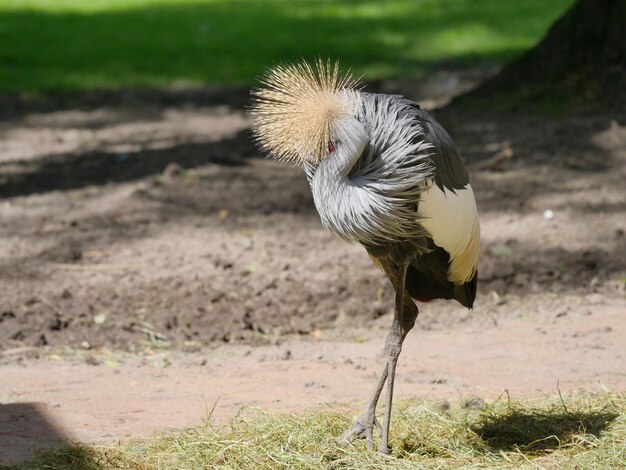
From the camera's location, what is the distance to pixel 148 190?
28.3ft

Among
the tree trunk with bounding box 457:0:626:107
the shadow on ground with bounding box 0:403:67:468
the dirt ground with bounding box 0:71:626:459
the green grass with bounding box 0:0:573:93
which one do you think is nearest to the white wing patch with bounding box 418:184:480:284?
the dirt ground with bounding box 0:71:626:459

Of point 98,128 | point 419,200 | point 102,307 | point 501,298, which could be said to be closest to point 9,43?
point 98,128

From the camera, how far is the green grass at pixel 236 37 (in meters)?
14.1

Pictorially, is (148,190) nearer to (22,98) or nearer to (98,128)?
(98,128)

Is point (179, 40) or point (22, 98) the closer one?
point (22, 98)

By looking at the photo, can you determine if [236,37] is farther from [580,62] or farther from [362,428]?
[362,428]

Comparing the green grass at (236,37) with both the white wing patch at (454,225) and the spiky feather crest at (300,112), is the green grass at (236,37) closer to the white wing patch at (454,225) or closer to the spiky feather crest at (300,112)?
the white wing patch at (454,225)

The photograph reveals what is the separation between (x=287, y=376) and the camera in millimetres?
5531

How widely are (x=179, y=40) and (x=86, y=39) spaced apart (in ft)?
4.72

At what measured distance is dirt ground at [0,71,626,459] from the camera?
17.7ft

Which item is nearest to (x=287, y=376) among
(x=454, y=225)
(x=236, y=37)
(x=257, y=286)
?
(x=257, y=286)

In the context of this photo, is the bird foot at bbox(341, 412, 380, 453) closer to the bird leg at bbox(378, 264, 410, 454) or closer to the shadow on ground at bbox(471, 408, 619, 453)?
the bird leg at bbox(378, 264, 410, 454)

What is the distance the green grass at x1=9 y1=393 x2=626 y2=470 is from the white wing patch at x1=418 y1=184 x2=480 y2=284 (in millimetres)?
698

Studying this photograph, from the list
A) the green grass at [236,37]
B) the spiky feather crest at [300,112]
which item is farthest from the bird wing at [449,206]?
the green grass at [236,37]
